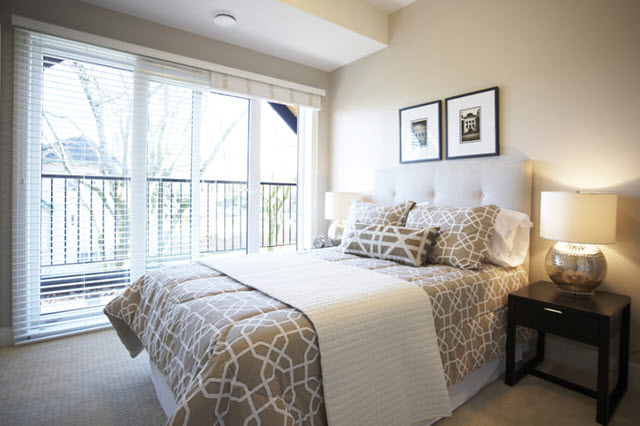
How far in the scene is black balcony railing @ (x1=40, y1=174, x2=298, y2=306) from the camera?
250 centimetres

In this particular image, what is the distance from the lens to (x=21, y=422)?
1566 millimetres

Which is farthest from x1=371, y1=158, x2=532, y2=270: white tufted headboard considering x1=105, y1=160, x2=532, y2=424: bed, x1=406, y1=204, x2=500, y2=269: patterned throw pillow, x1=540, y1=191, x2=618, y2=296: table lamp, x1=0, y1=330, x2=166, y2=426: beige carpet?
x1=0, y1=330, x2=166, y2=426: beige carpet

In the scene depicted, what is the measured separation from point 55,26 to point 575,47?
11.6 feet

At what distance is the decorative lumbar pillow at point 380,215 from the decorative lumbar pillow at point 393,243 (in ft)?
0.40

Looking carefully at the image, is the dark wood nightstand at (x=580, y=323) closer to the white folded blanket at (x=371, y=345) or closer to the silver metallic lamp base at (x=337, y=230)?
the white folded blanket at (x=371, y=345)

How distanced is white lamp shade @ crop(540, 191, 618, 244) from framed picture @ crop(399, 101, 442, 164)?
1.19m

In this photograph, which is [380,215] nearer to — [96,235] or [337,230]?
[337,230]

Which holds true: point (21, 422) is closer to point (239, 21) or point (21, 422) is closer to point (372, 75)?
point (239, 21)

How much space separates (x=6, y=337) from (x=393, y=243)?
9.27 feet

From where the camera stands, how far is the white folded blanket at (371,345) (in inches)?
45.7

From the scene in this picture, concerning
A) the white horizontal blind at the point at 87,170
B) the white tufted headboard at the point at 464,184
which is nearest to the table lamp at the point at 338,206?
the white tufted headboard at the point at 464,184

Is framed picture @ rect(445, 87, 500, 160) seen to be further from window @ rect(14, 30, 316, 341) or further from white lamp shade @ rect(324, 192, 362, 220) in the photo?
window @ rect(14, 30, 316, 341)

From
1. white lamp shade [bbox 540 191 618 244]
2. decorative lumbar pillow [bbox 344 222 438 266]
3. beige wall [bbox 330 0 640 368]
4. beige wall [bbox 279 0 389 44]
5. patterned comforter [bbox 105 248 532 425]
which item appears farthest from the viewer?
beige wall [bbox 279 0 389 44]

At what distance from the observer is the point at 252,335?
3.50ft
